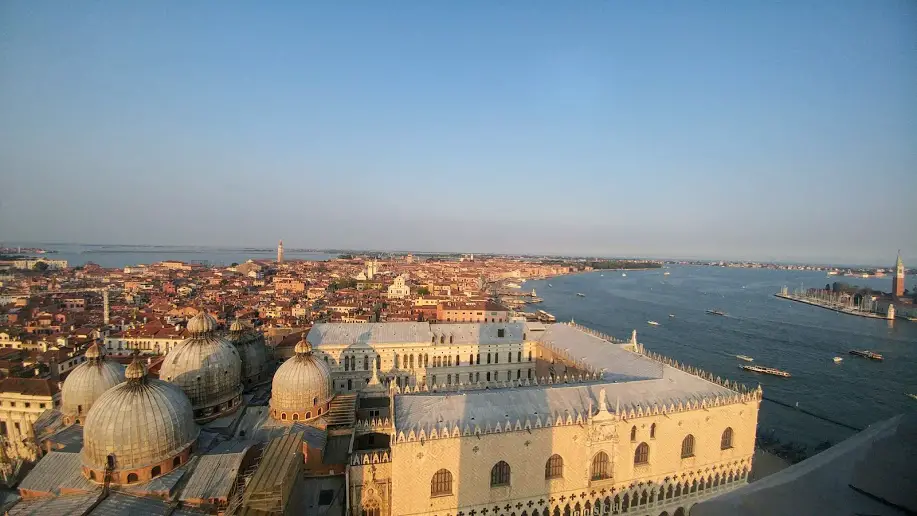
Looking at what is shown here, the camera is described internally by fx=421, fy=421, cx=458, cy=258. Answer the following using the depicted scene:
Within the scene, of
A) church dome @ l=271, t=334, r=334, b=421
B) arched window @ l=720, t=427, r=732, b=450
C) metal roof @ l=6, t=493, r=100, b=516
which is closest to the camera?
metal roof @ l=6, t=493, r=100, b=516

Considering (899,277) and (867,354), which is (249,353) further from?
(867,354)

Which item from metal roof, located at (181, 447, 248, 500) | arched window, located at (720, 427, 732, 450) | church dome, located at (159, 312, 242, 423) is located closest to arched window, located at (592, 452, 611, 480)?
arched window, located at (720, 427, 732, 450)

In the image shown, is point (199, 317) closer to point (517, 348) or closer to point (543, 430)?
point (543, 430)

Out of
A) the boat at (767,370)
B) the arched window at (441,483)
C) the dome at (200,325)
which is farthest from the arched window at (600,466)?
the boat at (767,370)

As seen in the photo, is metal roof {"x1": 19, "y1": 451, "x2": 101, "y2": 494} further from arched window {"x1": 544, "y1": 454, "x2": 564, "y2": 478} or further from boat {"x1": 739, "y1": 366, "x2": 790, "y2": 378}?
boat {"x1": 739, "y1": 366, "x2": 790, "y2": 378}

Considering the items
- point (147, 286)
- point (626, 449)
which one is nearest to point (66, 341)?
point (626, 449)

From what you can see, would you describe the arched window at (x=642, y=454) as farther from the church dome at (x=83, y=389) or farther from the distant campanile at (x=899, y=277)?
the church dome at (x=83, y=389)

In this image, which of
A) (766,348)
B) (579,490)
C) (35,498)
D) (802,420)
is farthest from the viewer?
(766,348)

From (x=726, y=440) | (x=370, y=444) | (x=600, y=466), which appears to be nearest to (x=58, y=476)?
(x=370, y=444)
